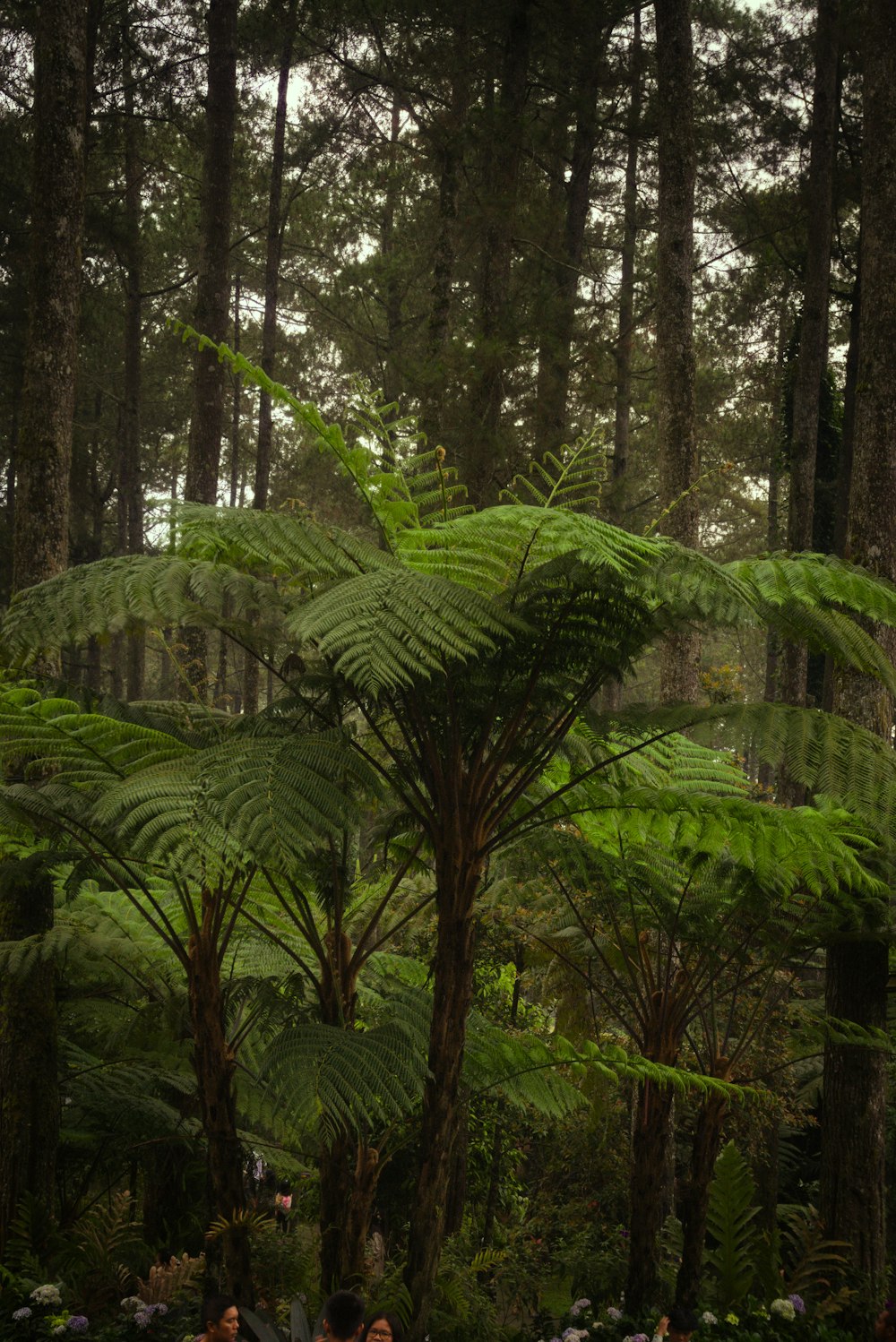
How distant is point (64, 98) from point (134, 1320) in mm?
6263

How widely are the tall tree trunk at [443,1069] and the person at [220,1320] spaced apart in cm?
65

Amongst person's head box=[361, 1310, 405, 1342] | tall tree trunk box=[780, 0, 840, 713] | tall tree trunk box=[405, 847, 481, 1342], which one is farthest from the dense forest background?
tall tree trunk box=[780, 0, 840, 713]

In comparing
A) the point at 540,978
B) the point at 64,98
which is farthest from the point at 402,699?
the point at 540,978

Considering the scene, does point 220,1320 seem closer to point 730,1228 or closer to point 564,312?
point 730,1228

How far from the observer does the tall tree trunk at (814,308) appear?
42.7ft

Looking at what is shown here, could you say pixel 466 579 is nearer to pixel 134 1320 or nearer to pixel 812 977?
pixel 134 1320

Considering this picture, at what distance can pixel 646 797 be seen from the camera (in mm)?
4152

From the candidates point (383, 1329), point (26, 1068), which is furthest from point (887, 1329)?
point (26, 1068)

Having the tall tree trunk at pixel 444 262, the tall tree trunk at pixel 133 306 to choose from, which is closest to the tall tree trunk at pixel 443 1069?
the tall tree trunk at pixel 444 262

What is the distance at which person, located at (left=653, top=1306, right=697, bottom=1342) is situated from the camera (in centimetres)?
408

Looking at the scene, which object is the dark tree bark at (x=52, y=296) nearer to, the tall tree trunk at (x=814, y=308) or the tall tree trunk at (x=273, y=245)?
the tall tree trunk at (x=273, y=245)

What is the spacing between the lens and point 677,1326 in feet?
13.5

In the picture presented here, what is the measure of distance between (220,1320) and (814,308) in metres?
13.1

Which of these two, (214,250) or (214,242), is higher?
(214,242)
